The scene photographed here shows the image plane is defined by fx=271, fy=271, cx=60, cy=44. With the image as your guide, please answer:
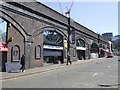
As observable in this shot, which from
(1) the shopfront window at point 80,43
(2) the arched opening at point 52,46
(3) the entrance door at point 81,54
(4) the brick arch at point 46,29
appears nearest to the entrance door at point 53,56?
(2) the arched opening at point 52,46

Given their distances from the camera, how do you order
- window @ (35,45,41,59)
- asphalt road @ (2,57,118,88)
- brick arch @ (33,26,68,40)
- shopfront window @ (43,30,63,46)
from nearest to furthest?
asphalt road @ (2,57,118,88), window @ (35,45,41,59), brick arch @ (33,26,68,40), shopfront window @ (43,30,63,46)

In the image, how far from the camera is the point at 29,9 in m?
31.8

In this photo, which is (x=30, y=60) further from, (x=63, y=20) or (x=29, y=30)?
(x=63, y=20)

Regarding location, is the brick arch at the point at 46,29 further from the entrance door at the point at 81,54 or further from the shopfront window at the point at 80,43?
the entrance door at the point at 81,54

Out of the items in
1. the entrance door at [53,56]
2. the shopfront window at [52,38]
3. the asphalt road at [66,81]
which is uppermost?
the shopfront window at [52,38]

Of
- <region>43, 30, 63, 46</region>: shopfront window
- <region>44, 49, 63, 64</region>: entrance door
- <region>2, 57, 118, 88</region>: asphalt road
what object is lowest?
<region>2, 57, 118, 88</region>: asphalt road

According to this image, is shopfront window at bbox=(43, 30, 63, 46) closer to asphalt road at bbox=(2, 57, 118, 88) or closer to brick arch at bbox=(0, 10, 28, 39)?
brick arch at bbox=(0, 10, 28, 39)

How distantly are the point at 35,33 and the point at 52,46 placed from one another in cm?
627

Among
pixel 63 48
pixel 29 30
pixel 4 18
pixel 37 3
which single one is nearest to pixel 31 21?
pixel 29 30

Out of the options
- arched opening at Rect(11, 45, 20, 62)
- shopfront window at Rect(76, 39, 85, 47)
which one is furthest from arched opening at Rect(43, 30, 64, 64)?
shopfront window at Rect(76, 39, 85, 47)

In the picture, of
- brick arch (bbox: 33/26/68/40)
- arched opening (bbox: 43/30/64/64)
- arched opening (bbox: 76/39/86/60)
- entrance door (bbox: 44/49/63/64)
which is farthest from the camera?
arched opening (bbox: 76/39/86/60)

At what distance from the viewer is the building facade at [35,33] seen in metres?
27.4

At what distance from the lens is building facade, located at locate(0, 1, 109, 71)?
89.9ft

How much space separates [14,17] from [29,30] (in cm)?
368
